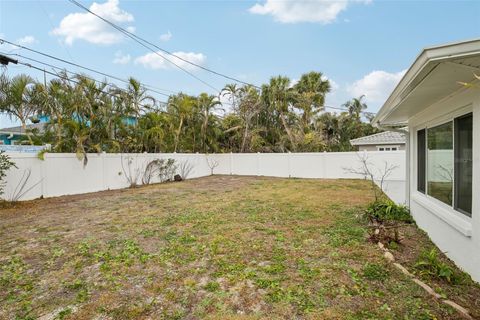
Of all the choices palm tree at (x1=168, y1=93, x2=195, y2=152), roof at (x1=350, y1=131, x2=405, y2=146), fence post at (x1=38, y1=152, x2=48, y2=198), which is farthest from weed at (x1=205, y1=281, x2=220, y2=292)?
roof at (x1=350, y1=131, x2=405, y2=146)

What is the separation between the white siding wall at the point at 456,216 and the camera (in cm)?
297

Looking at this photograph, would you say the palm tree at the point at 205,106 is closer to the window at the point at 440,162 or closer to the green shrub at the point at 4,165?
the green shrub at the point at 4,165

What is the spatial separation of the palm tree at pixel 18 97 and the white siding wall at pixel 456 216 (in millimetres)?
11031

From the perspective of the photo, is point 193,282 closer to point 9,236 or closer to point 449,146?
point 449,146

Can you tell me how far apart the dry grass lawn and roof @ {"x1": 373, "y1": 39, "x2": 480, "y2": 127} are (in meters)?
2.10

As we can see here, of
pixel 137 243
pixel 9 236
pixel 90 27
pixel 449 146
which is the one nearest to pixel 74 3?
pixel 90 27

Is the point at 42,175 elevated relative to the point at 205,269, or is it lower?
elevated

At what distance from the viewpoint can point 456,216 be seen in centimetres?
351

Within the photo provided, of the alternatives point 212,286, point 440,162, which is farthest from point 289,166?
point 212,286

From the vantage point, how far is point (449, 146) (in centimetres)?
392

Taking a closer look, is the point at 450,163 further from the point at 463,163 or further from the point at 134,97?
the point at 134,97

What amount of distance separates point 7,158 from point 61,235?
4.41 meters

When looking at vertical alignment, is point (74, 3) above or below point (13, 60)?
above

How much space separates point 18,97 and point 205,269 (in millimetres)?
9249
